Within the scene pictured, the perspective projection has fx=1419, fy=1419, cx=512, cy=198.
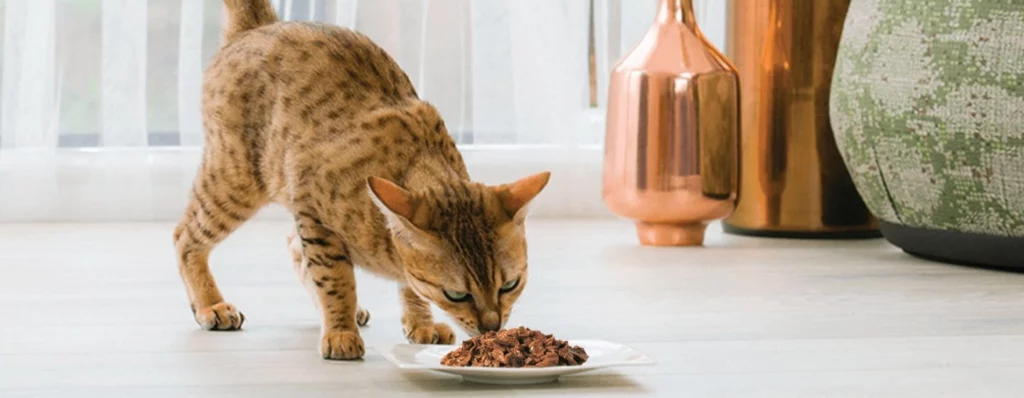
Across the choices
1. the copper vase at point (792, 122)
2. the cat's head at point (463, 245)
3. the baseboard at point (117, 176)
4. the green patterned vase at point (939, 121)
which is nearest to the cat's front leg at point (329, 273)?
the cat's head at point (463, 245)

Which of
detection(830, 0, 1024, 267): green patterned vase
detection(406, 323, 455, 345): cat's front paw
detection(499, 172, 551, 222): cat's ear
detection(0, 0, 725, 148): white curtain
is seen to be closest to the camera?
detection(499, 172, 551, 222): cat's ear

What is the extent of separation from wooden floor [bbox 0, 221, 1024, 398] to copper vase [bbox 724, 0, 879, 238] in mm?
79

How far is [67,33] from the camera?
9.11ft

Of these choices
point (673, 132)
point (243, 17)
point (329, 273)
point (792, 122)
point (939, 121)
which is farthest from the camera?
point (792, 122)

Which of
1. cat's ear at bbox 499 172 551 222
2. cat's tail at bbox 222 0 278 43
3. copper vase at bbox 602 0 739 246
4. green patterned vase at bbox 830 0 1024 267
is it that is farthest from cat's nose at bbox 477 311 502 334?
copper vase at bbox 602 0 739 246

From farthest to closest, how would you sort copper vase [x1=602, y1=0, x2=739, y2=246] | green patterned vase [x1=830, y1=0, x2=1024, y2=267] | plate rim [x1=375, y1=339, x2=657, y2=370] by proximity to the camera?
copper vase [x1=602, y1=0, x2=739, y2=246] → green patterned vase [x1=830, y1=0, x2=1024, y2=267] → plate rim [x1=375, y1=339, x2=657, y2=370]

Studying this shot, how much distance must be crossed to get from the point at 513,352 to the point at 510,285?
4.0 inches

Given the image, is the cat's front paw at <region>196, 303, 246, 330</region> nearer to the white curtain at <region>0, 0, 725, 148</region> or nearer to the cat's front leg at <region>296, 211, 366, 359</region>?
the cat's front leg at <region>296, 211, 366, 359</region>

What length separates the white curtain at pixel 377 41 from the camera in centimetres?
273

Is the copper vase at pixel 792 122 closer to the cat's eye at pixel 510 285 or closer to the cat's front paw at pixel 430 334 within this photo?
the cat's front paw at pixel 430 334

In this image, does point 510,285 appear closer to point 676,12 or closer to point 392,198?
point 392,198

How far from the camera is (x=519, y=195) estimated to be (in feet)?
4.54

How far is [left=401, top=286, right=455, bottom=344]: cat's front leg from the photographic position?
1.56m

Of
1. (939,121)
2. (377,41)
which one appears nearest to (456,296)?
(939,121)
